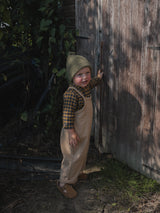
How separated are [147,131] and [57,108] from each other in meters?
1.53

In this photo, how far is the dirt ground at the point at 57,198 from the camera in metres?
2.49

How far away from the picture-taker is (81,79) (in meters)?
2.46

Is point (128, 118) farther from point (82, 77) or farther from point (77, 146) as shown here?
point (82, 77)

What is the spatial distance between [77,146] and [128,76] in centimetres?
97

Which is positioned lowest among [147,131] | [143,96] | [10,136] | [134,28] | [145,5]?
[10,136]

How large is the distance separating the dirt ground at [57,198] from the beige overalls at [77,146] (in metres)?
0.21

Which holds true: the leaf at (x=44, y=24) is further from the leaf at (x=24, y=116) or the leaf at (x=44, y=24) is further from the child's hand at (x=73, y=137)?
the child's hand at (x=73, y=137)

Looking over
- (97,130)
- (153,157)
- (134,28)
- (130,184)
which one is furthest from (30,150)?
(134,28)

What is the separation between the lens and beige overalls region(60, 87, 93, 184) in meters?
2.58

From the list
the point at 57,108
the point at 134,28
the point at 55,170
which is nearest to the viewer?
the point at 134,28

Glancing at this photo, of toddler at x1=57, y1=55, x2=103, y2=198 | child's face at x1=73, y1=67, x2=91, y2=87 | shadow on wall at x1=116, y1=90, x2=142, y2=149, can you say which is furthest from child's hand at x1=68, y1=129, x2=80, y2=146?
shadow on wall at x1=116, y1=90, x2=142, y2=149

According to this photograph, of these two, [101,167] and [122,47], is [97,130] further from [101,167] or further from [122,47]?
[122,47]

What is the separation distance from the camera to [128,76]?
282 centimetres

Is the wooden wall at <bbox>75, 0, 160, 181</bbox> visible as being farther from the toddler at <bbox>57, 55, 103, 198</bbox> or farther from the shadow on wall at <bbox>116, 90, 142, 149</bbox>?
the toddler at <bbox>57, 55, 103, 198</bbox>
